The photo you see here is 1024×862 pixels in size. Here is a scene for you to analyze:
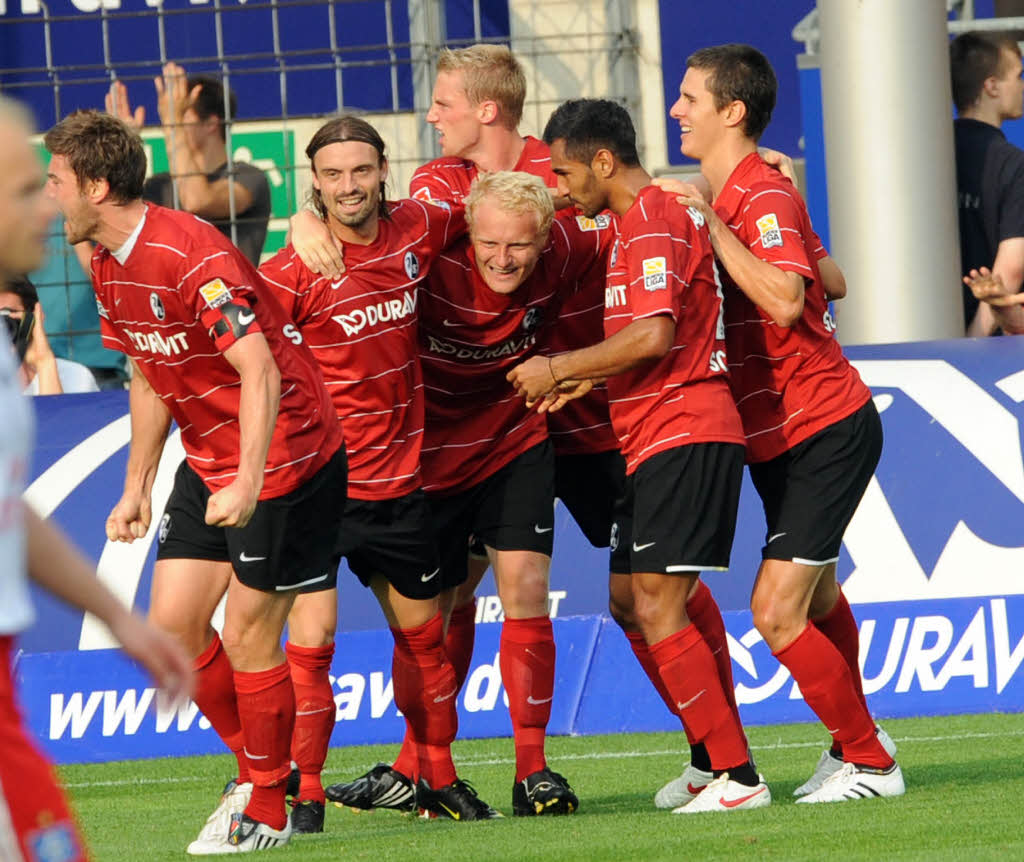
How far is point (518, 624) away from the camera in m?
5.72

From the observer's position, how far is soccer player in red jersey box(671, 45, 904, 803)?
17.2 ft

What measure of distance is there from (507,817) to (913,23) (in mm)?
4902

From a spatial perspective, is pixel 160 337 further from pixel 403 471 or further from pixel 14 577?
pixel 14 577

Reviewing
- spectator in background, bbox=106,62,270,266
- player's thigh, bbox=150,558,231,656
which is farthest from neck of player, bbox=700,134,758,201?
spectator in background, bbox=106,62,270,266

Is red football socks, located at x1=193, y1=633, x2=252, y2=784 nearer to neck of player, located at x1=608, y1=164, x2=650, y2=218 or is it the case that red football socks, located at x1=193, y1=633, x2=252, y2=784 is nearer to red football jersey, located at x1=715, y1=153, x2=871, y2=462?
red football jersey, located at x1=715, y1=153, x2=871, y2=462

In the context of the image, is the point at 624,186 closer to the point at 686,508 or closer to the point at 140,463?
the point at 686,508

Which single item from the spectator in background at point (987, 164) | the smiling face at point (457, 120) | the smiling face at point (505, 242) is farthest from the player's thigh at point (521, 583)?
the spectator in background at point (987, 164)

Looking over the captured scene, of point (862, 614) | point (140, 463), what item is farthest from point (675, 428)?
point (862, 614)

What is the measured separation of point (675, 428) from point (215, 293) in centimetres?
135

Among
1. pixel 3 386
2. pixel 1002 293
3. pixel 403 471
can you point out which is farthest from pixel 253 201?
pixel 3 386

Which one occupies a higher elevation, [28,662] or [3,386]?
[3,386]

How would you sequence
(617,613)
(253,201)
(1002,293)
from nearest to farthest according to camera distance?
(617,613) → (1002,293) → (253,201)

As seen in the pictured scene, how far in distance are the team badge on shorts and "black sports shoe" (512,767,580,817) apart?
136 centimetres

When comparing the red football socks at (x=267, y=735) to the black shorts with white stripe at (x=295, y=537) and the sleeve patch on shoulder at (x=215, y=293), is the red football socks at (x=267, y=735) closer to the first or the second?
the black shorts with white stripe at (x=295, y=537)
